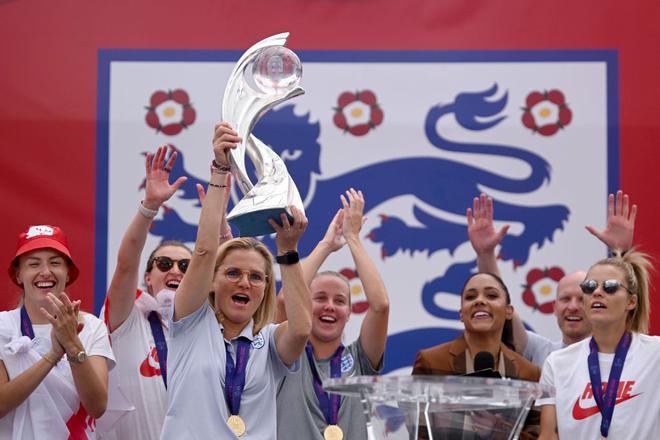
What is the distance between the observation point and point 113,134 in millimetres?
4910

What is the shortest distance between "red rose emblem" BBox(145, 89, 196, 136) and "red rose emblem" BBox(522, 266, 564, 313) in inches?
67.6

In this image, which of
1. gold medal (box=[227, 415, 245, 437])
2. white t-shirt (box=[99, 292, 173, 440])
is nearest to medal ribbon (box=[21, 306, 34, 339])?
white t-shirt (box=[99, 292, 173, 440])

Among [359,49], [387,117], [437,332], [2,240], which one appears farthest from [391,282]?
[2,240]

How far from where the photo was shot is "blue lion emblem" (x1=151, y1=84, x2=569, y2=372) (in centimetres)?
487

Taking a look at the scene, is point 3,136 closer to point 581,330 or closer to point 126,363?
point 126,363

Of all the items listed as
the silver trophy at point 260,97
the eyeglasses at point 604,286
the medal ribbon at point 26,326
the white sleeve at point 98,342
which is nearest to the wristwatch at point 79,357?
the white sleeve at point 98,342

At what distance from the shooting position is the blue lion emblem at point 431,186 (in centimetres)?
487

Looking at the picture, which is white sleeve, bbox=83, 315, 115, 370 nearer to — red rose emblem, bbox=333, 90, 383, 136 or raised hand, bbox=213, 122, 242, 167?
raised hand, bbox=213, 122, 242, 167

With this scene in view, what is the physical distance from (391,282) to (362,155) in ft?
1.96

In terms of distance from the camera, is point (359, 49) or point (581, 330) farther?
point (359, 49)

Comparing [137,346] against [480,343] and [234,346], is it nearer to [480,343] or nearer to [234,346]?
[234,346]

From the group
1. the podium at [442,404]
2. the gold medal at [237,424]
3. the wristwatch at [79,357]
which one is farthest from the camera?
the wristwatch at [79,357]

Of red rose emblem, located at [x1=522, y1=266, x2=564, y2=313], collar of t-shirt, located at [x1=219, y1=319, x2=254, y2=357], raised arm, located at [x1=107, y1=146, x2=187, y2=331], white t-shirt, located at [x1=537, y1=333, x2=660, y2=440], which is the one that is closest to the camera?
collar of t-shirt, located at [x1=219, y1=319, x2=254, y2=357]

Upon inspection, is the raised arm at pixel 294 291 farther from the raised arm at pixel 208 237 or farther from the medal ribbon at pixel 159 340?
the medal ribbon at pixel 159 340
